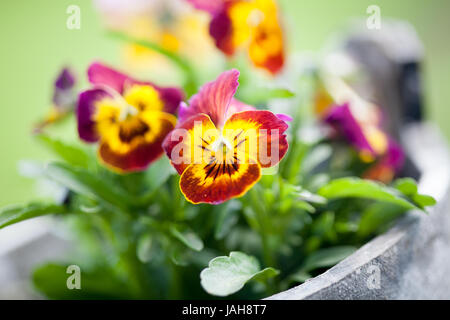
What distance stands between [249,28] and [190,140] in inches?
7.6

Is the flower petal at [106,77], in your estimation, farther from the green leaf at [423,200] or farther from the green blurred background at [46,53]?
the green blurred background at [46,53]

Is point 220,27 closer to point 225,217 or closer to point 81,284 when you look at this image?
point 225,217

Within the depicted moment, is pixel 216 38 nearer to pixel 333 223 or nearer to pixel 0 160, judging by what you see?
pixel 333 223

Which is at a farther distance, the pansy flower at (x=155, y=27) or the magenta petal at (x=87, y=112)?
the pansy flower at (x=155, y=27)

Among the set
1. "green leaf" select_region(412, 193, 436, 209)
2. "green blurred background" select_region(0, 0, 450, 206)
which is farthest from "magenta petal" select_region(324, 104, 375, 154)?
"green blurred background" select_region(0, 0, 450, 206)

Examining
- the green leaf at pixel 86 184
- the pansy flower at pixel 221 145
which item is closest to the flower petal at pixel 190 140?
the pansy flower at pixel 221 145

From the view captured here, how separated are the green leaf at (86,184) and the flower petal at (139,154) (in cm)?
2

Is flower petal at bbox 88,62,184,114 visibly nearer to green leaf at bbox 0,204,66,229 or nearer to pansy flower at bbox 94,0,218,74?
green leaf at bbox 0,204,66,229

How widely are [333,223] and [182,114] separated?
22 centimetres

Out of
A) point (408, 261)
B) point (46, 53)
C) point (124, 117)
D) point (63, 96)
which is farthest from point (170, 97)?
point (46, 53)

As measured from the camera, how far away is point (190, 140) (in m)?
0.37

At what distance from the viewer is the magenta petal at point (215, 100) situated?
0.36 metres

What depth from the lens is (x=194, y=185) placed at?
0.36m
